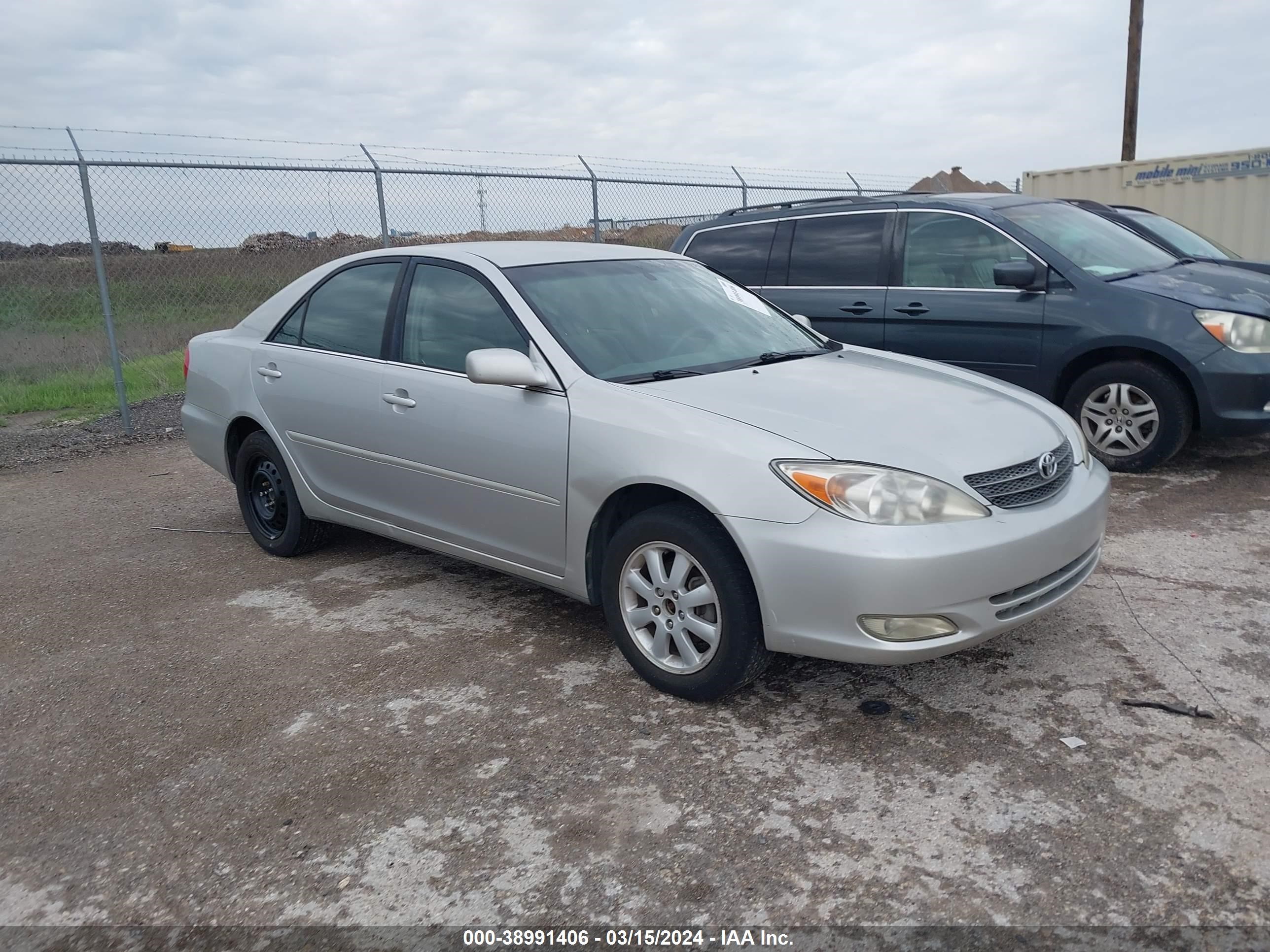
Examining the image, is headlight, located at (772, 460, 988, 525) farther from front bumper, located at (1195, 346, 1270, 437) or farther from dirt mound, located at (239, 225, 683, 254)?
dirt mound, located at (239, 225, 683, 254)

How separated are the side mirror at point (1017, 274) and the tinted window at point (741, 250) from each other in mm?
1799

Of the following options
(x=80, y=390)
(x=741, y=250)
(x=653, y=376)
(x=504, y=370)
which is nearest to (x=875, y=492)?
(x=653, y=376)

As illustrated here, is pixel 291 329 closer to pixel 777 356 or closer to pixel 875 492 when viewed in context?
pixel 777 356

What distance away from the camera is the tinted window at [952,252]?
6.70 metres

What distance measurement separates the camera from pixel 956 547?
3.10 meters

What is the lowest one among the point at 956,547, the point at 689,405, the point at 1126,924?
the point at 1126,924

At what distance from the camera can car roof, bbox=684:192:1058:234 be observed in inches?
273

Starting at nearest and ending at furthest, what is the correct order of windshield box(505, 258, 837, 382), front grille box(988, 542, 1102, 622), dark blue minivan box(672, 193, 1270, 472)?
front grille box(988, 542, 1102, 622), windshield box(505, 258, 837, 382), dark blue minivan box(672, 193, 1270, 472)

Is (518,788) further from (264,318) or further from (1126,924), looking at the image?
(264,318)

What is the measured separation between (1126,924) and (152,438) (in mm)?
8654

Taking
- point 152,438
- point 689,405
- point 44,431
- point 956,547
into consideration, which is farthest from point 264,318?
point 44,431

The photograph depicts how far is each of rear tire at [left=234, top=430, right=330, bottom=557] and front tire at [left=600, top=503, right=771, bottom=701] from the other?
7.23 feet

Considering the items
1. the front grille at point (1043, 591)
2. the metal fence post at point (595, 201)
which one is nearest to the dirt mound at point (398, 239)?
the metal fence post at point (595, 201)

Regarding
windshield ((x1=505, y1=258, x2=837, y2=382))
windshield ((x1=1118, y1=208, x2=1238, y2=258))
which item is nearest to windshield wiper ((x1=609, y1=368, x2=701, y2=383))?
windshield ((x1=505, y1=258, x2=837, y2=382))
